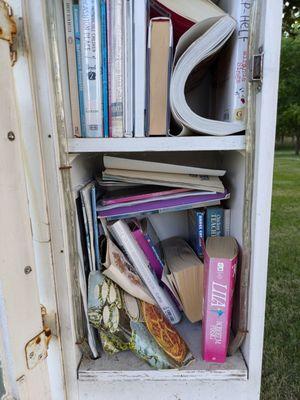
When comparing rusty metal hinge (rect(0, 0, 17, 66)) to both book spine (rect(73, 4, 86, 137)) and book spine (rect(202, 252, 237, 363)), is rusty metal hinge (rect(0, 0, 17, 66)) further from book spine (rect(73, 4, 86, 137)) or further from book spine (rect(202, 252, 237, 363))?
book spine (rect(202, 252, 237, 363))

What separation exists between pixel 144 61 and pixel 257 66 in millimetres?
201

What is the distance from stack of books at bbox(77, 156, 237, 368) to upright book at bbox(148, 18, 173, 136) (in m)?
0.11

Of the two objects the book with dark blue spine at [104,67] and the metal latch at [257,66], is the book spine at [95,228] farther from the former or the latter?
the metal latch at [257,66]

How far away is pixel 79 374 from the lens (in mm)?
639

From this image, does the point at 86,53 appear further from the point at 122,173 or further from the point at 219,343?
the point at 219,343

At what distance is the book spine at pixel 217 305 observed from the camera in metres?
0.60

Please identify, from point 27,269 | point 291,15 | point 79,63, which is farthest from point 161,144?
point 291,15

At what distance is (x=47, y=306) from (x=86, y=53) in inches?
19.3

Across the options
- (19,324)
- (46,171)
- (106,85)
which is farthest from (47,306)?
(106,85)

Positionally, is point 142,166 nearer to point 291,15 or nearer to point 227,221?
point 227,221

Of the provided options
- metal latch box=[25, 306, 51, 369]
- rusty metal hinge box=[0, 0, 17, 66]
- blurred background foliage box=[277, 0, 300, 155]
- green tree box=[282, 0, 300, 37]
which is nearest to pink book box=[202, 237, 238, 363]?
metal latch box=[25, 306, 51, 369]

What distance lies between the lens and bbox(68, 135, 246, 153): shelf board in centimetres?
57

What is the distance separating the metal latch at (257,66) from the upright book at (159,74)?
15 cm

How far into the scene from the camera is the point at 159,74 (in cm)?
58
